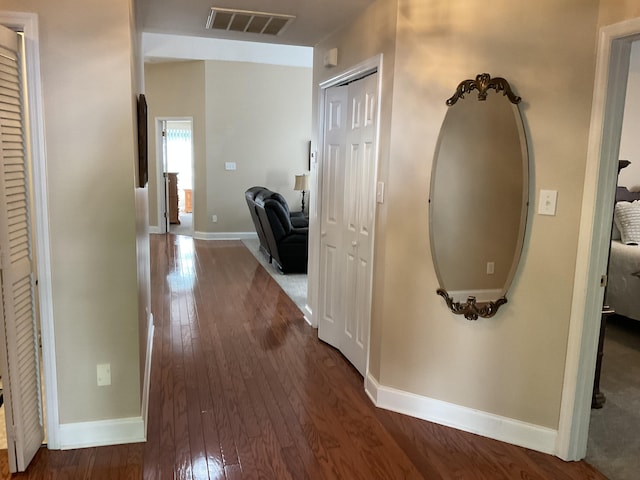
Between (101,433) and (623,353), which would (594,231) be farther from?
(101,433)

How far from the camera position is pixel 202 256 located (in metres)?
7.16

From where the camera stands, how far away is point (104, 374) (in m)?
2.43

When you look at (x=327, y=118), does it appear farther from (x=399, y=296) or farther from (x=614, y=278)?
(x=614, y=278)

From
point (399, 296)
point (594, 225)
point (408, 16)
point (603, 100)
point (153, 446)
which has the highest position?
point (408, 16)

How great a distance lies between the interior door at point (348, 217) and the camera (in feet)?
10.2

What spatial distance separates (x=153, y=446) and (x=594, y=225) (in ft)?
7.74

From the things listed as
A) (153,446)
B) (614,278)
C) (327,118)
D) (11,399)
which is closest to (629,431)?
(614,278)

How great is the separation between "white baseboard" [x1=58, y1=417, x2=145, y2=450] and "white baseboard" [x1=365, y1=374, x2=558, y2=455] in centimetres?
133

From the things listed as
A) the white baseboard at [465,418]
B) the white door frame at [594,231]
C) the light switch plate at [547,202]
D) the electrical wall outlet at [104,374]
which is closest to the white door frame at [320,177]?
the white baseboard at [465,418]

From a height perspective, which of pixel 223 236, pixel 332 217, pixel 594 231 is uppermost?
pixel 594 231

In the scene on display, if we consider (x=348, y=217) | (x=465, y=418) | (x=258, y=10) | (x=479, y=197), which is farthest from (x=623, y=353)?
(x=258, y=10)

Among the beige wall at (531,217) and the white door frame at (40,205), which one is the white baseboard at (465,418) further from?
the white door frame at (40,205)

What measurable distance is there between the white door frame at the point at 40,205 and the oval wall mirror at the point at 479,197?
1.88 metres

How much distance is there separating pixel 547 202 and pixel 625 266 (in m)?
2.51
